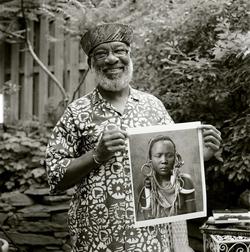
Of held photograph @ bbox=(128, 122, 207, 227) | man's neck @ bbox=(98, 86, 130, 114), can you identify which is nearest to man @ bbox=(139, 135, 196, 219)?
held photograph @ bbox=(128, 122, 207, 227)

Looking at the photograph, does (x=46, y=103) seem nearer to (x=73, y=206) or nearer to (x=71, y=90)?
(x=71, y=90)

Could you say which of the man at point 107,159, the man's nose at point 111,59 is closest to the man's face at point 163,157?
the man at point 107,159

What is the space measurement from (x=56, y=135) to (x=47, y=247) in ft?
10.7

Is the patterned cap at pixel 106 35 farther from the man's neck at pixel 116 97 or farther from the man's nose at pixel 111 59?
the man's neck at pixel 116 97

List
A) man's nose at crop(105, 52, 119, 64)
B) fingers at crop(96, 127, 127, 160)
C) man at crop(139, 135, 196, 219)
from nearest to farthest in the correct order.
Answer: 1. fingers at crop(96, 127, 127, 160)
2. man at crop(139, 135, 196, 219)
3. man's nose at crop(105, 52, 119, 64)

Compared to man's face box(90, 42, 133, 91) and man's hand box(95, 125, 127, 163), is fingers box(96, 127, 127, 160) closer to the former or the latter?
man's hand box(95, 125, 127, 163)

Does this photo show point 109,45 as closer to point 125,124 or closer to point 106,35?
point 106,35

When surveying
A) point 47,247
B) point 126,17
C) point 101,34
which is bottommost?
point 47,247

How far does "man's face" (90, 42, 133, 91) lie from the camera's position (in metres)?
2.16

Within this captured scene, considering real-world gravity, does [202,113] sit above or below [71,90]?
below

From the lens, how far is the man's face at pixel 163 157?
2033 mm

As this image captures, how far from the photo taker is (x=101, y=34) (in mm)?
2188

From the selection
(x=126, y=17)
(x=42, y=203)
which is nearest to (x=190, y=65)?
(x=126, y=17)

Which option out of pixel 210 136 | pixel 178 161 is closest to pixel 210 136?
pixel 210 136
